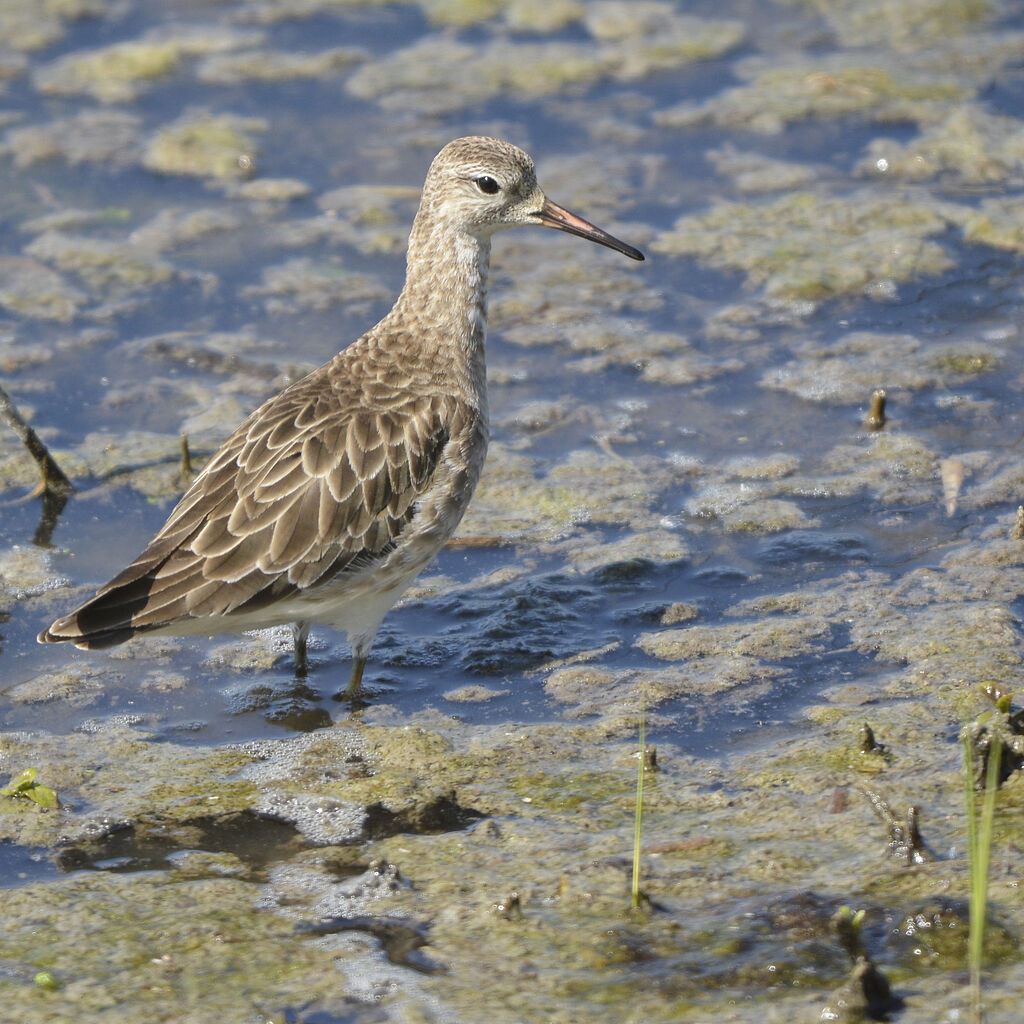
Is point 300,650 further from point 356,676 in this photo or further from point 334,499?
point 334,499

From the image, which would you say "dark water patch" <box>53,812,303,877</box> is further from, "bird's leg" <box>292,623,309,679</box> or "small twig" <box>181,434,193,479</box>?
"small twig" <box>181,434,193,479</box>

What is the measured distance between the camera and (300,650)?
5.02 metres

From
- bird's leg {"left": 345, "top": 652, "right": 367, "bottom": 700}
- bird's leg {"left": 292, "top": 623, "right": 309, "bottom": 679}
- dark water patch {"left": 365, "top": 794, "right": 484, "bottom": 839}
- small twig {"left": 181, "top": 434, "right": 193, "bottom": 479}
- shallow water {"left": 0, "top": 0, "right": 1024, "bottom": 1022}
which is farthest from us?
small twig {"left": 181, "top": 434, "right": 193, "bottom": 479}

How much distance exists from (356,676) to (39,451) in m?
1.63

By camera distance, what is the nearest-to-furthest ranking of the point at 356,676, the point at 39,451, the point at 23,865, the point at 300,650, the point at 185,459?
1. the point at 23,865
2. the point at 356,676
3. the point at 300,650
4. the point at 39,451
5. the point at 185,459

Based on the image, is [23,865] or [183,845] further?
[183,845]

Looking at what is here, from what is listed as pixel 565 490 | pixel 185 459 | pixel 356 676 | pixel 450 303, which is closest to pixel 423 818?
pixel 356 676

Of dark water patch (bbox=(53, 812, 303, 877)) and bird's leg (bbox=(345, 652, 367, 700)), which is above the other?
bird's leg (bbox=(345, 652, 367, 700))

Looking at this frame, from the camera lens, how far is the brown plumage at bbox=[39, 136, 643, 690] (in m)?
4.45

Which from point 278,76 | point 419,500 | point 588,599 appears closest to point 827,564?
point 588,599

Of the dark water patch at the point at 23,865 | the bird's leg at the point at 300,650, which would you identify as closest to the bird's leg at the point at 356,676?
the bird's leg at the point at 300,650

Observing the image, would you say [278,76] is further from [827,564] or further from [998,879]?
[998,879]

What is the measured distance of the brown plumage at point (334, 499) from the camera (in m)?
4.45

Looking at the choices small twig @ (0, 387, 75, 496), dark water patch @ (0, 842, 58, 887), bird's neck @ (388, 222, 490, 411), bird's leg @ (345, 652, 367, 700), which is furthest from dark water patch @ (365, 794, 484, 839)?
small twig @ (0, 387, 75, 496)
